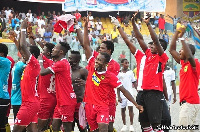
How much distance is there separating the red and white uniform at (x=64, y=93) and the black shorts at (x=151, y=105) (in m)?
1.39

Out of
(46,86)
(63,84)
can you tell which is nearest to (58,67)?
(63,84)

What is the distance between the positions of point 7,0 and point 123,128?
943 inches

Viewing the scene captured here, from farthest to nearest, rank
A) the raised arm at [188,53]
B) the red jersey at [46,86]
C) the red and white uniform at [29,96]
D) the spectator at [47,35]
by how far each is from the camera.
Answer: the spectator at [47,35]
the red jersey at [46,86]
the red and white uniform at [29,96]
the raised arm at [188,53]

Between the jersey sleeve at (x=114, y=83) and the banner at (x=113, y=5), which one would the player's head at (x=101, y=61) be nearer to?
the jersey sleeve at (x=114, y=83)

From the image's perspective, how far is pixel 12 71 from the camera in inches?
369

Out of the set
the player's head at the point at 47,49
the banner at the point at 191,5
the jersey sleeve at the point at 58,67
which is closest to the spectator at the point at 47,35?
the player's head at the point at 47,49

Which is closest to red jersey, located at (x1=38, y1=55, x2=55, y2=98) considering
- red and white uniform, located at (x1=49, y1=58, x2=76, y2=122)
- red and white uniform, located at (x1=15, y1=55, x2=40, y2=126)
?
red and white uniform, located at (x1=49, y1=58, x2=76, y2=122)

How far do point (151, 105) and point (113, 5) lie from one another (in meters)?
24.2

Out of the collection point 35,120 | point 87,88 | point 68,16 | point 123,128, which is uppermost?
point 68,16

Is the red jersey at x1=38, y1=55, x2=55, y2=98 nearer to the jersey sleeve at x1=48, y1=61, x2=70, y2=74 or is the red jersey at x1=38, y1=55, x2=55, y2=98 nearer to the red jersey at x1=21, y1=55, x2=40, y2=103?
the jersey sleeve at x1=48, y1=61, x2=70, y2=74

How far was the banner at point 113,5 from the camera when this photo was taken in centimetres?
2973

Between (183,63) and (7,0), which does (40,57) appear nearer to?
(183,63)

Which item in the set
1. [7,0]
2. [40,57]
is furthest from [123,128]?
[7,0]

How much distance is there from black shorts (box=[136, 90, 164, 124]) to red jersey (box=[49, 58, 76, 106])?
1407 millimetres
